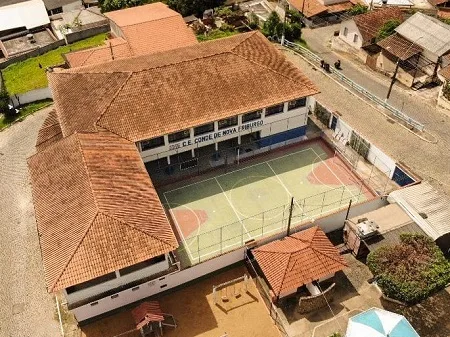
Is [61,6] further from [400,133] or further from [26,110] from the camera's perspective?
[400,133]

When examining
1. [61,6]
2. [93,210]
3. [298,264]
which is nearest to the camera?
[93,210]

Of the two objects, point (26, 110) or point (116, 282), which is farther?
point (26, 110)

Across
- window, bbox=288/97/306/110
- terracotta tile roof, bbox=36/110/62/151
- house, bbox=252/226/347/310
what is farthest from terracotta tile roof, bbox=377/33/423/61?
terracotta tile roof, bbox=36/110/62/151

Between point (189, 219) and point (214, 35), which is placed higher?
point (214, 35)

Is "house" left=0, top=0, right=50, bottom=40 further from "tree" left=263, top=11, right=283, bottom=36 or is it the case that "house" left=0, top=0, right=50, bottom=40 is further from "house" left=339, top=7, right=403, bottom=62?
"house" left=339, top=7, right=403, bottom=62

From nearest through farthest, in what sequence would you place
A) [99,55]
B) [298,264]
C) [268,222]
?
[298,264], [268,222], [99,55]

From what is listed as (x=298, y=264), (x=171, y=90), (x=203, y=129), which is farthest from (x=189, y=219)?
(x=171, y=90)

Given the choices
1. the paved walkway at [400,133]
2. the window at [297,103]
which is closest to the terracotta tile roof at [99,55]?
the window at [297,103]

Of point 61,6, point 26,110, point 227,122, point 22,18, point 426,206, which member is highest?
point 227,122

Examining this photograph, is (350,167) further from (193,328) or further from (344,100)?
(193,328)
